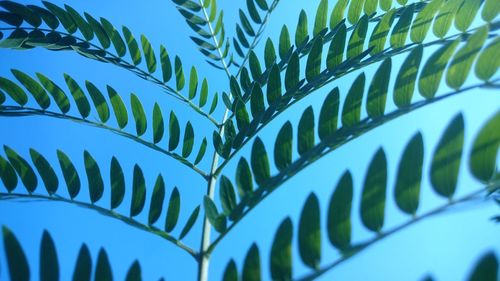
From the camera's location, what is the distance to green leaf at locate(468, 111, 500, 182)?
733 millimetres

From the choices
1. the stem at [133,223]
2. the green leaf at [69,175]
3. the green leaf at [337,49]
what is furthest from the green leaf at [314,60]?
the green leaf at [69,175]

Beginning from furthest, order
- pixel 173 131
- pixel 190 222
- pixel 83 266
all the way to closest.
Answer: pixel 173 131, pixel 190 222, pixel 83 266

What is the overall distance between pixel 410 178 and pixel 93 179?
965 mm

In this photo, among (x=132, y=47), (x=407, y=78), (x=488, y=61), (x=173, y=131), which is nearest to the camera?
(x=488, y=61)

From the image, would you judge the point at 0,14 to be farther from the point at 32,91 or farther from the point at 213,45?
the point at 213,45

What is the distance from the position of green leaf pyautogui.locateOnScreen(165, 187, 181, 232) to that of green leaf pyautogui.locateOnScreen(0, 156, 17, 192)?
52 cm

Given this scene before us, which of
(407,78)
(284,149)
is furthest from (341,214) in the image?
(407,78)

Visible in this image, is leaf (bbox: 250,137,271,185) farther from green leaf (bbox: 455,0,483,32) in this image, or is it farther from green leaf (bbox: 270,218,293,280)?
green leaf (bbox: 455,0,483,32)

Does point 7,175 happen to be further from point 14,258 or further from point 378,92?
point 378,92

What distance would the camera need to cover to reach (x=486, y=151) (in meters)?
0.75

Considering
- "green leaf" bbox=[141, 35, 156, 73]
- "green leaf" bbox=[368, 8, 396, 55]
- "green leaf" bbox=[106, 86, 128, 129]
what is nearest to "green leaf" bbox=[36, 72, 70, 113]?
"green leaf" bbox=[106, 86, 128, 129]

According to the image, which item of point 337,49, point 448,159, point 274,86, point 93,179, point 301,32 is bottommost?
point 448,159

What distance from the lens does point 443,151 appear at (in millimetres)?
771

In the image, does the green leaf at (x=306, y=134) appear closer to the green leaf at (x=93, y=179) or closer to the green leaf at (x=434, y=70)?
the green leaf at (x=434, y=70)
